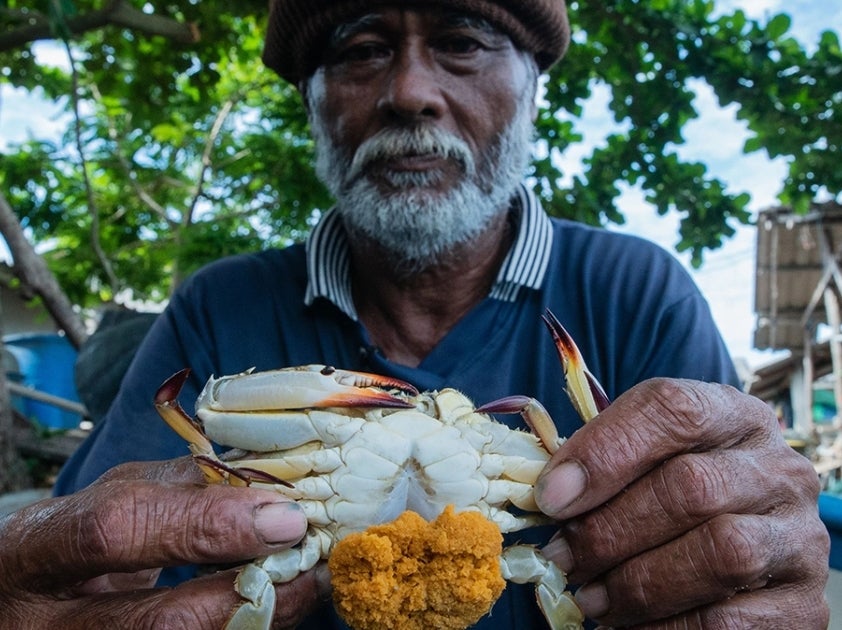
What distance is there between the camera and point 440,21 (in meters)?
1.90

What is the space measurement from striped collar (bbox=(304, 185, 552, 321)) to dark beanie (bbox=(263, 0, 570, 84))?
47 cm

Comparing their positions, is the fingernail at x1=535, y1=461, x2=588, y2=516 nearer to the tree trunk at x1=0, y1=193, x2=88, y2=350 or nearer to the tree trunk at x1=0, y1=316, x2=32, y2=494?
the tree trunk at x1=0, y1=193, x2=88, y2=350

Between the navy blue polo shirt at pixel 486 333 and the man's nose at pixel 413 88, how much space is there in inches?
18.5

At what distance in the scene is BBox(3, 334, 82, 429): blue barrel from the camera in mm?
7582

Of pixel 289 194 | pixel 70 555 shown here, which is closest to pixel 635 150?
pixel 289 194

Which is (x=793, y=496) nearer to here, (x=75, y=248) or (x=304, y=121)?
(x=304, y=121)

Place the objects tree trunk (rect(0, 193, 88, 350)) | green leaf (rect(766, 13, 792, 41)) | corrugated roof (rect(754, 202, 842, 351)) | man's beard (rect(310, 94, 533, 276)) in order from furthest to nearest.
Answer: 1. corrugated roof (rect(754, 202, 842, 351))
2. green leaf (rect(766, 13, 792, 41))
3. tree trunk (rect(0, 193, 88, 350))
4. man's beard (rect(310, 94, 533, 276))

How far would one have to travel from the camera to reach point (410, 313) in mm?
2113

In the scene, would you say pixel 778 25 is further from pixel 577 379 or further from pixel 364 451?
pixel 364 451

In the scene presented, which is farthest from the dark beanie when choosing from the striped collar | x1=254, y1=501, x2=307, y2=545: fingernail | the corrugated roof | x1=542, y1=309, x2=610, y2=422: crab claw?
the corrugated roof

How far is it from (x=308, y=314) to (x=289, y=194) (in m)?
3.97

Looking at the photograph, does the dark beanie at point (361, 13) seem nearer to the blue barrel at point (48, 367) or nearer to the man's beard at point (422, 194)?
the man's beard at point (422, 194)

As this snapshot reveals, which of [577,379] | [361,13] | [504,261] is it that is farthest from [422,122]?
[577,379]

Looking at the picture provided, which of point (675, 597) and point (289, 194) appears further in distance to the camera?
point (289, 194)
